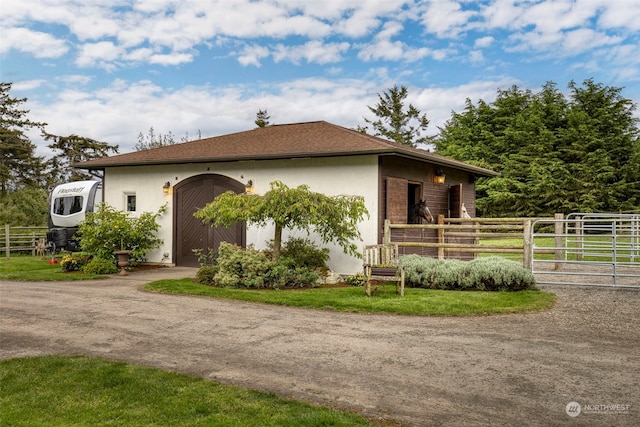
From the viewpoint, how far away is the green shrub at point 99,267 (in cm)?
1212

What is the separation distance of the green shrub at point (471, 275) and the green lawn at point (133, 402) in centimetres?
615

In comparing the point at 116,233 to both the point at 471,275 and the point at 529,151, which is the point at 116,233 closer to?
the point at 471,275

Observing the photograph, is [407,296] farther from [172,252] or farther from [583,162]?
[583,162]

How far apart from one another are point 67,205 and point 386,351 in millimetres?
15103

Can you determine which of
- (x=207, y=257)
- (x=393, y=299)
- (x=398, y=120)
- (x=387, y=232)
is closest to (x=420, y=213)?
(x=387, y=232)

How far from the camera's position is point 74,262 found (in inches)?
496

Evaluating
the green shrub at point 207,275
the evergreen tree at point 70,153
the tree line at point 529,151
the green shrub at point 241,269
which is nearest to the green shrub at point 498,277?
the green shrub at point 241,269

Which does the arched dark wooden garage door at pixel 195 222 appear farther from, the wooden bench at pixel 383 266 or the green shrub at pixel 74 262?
the wooden bench at pixel 383 266

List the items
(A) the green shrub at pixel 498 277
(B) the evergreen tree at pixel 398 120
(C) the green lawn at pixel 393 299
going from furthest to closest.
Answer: (B) the evergreen tree at pixel 398 120
(A) the green shrub at pixel 498 277
(C) the green lawn at pixel 393 299

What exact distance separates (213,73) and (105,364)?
52.9 ft

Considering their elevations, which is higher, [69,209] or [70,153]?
[70,153]

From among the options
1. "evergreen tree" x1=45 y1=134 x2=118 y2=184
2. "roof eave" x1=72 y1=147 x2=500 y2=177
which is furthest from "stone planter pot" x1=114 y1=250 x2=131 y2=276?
"evergreen tree" x1=45 y1=134 x2=118 y2=184

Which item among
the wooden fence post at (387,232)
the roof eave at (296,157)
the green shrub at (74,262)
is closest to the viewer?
the wooden fence post at (387,232)

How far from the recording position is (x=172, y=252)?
45.1 feet
